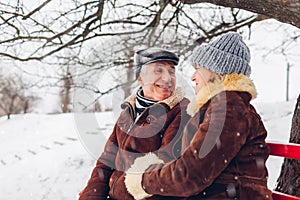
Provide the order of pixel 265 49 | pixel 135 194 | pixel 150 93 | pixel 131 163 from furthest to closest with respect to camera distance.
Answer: pixel 265 49 < pixel 150 93 < pixel 131 163 < pixel 135 194

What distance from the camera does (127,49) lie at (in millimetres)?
5539

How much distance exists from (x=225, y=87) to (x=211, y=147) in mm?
279

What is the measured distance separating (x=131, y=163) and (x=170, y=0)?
3778mm

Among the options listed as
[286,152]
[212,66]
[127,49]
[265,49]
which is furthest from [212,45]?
[265,49]

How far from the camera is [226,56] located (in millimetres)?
1986

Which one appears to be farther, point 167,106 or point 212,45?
point 167,106

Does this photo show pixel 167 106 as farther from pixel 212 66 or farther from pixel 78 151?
pixel 78 151

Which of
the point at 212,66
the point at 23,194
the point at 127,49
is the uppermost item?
the point at 127,49

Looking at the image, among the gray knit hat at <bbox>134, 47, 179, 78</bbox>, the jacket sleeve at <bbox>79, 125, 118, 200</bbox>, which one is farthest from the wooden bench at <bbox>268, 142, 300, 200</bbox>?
the jacket sleeve at <bbox>79, 125, 118, 200</bbox>

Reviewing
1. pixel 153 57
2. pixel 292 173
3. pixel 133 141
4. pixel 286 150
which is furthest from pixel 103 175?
pixel 292 173

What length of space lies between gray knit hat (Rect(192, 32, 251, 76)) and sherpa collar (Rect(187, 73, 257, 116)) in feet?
0.11

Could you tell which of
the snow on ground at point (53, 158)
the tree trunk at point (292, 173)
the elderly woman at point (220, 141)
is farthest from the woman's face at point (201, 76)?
the snow on ground at point (53, 158)

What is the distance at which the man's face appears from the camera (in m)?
2.46

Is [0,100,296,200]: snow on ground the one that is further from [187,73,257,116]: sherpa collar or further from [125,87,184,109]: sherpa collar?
[187,73,257,116]: sherpa collar
